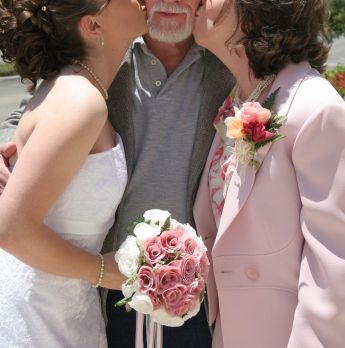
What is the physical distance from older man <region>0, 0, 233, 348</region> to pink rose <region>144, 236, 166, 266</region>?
2.35 feet

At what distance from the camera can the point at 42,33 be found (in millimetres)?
2387

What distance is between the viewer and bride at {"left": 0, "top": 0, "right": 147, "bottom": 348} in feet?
6.72

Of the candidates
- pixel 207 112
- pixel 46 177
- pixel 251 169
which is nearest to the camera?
pixel 46 177

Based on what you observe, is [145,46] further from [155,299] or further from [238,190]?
[155,299]

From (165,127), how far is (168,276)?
1043 millimetres

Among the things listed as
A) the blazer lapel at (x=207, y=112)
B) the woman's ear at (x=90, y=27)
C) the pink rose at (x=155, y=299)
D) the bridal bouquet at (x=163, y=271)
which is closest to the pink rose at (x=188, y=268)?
the bridal bouquet at (x=163, y=271)

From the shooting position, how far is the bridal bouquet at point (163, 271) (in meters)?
2.06

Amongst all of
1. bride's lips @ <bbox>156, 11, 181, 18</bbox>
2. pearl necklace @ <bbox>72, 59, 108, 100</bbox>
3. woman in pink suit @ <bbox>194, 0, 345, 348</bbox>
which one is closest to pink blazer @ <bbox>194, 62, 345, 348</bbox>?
woman in pink suit @ <bbox>194, 0, 345, 348</bbox>

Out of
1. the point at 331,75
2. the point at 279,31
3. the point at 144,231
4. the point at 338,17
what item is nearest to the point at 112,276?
the point at 144,231

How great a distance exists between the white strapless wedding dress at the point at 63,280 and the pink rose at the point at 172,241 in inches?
13.2

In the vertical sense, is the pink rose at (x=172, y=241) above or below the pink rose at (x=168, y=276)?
above

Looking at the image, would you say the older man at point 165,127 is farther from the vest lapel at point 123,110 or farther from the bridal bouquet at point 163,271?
the bridal bouquet at point 163,271

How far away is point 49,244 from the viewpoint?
2.14 metres

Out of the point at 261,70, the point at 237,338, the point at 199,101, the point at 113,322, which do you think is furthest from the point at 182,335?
the point at 261,70
